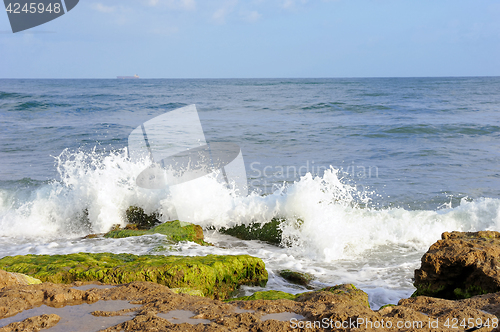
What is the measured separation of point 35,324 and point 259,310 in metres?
1.30

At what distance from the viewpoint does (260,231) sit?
610 centimetres

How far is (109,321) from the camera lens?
2.22 meters

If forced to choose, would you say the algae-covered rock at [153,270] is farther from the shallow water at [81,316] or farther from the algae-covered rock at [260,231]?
the algae-covered rock at [260,231]

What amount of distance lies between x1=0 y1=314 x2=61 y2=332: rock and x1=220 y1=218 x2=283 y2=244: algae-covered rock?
394 cm

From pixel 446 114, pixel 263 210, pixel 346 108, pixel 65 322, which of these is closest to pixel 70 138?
pixel 263 210

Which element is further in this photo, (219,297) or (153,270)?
(219,297)

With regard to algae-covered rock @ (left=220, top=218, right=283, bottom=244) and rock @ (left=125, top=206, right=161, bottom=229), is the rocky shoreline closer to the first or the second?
algae-covered rock @ (left=220, top=218, right=283, bottom=244)

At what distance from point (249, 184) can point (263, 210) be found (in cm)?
183

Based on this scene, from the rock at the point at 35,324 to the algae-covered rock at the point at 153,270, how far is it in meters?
0.90

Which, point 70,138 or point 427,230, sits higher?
point 70,138

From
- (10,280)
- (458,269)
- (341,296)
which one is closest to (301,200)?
(458,269)

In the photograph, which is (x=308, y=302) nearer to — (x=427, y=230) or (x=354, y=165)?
(x=427, y=230)

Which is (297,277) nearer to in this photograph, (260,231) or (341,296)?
(341,296)

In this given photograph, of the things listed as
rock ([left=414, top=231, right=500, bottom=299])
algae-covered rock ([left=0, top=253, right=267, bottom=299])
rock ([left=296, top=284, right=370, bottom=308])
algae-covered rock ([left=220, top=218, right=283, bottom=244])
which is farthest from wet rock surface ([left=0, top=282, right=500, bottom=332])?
algae-covered rock ([left=220, top=218, right=283, bottom=244])
